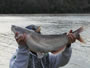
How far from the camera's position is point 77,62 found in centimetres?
1302

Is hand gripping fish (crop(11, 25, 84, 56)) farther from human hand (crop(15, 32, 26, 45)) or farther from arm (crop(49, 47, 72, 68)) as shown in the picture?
arm (crop(49, 47, 72, 68))

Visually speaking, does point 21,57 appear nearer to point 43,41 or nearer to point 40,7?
point 43,41

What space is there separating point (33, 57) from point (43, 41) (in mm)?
316

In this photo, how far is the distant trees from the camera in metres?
135

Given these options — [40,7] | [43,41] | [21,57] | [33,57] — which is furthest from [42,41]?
[40,7]

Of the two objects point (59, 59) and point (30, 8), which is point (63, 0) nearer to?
point (30, 8)

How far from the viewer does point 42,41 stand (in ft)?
13.9

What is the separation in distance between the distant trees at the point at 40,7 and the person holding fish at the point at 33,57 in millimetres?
129475

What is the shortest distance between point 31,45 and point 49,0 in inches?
5546

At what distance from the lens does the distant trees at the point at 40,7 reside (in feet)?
443

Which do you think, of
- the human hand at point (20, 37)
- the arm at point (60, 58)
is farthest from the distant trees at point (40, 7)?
the human hand at point (20, 37)

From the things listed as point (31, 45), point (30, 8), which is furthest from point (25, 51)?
point (30, 8)

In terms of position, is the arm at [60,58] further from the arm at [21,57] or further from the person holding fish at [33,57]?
the arm at [21,57]

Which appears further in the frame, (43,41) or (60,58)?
(60,58)
